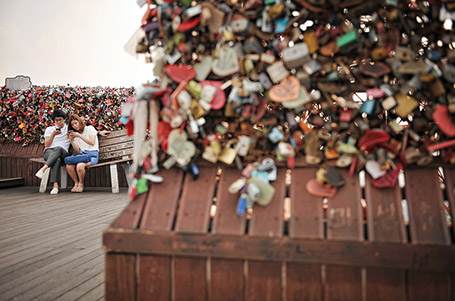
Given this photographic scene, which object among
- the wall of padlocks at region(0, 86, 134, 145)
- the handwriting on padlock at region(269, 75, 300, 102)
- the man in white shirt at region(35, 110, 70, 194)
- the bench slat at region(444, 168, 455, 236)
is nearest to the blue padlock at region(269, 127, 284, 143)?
the handwriting on padlock at region(269, 75, 300, 102)

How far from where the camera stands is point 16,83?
820 cm

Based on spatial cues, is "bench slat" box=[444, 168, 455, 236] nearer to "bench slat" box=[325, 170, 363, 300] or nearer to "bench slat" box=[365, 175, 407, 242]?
"bench slat" box=[365, 175, 407, 242]

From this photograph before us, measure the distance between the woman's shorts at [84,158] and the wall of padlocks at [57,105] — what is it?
1.59 m

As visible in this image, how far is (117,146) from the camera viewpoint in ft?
20.1

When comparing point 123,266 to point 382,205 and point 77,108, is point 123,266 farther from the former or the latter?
point 77,108

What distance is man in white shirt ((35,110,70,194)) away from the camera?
5.91 metres

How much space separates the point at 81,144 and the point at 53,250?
376 cm

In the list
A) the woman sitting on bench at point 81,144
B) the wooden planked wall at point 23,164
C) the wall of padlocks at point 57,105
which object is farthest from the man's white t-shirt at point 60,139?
the wall of padlocks at point 57,105

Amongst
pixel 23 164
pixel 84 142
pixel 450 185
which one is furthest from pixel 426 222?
pixel 23 164

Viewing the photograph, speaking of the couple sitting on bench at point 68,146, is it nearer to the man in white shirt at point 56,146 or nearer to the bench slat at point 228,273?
the man in white shirt at point 56,146

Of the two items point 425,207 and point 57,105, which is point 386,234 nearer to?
point 425,207

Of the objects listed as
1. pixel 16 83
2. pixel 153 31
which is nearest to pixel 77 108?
pixel 16 83

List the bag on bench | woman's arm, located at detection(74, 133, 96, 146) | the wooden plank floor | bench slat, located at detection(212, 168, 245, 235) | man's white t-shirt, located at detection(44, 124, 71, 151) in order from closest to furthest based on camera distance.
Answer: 1. bench slat, located at detection(212, 168, 245, 235)
2. the wooden plank floor
3. woman's arm, located at detection(74, 133, 96, 146)
4. the bag on bench
5. man's white t-shirt, located at detection(44, 124, 71, 151)

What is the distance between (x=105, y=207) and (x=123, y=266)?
11.4ft
